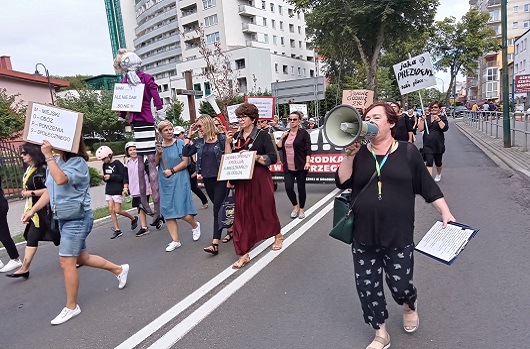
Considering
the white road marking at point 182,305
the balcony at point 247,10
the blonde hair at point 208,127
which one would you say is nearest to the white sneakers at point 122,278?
the white road marking at point 182,305

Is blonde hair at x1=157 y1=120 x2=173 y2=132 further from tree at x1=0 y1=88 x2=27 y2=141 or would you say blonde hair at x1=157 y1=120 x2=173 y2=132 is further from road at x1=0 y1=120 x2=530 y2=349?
tree at x1=0 y1=88 x2=27 y2=141

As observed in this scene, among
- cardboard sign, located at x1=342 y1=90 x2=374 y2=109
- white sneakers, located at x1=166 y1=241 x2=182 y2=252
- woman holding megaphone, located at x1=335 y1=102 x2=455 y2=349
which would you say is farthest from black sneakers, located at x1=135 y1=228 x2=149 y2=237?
cardboard sign, located at x1=342 y1=90 x2=374 y2=109

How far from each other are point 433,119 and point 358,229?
670cm

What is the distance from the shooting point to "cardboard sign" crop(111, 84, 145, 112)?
504 cm

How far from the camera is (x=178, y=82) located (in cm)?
6062

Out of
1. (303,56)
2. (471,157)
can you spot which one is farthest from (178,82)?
(471,157)

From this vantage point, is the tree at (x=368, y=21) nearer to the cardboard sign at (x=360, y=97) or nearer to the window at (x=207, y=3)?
the cardboard sign at (x=360, y=97)

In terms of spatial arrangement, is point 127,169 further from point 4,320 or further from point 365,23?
point 365,23

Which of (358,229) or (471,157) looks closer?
(358,229)

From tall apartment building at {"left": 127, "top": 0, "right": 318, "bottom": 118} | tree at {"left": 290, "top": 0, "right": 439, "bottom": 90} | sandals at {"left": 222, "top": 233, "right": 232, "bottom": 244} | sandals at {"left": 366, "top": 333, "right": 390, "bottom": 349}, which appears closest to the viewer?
sandals at {"left": 366, "top": 333, "right": 390, "bottom": 349}

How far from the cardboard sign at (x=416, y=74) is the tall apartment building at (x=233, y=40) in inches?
1561

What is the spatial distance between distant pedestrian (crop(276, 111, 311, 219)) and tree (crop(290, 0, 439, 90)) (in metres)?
19.9

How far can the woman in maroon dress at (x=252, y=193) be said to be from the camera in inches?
179

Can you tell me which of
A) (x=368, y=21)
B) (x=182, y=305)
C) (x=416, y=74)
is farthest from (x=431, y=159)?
(x=368, y=21)
